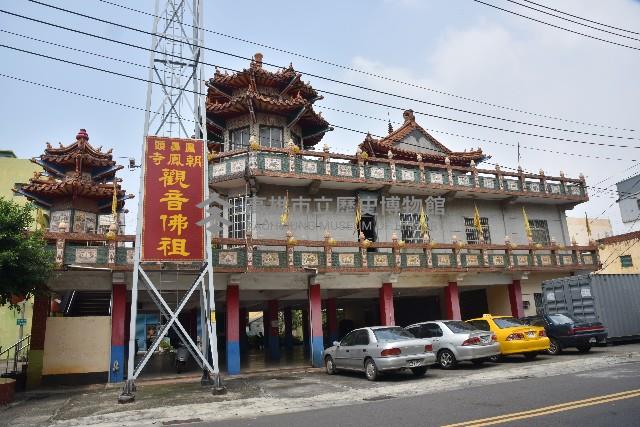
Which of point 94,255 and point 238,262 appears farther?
point 238,262

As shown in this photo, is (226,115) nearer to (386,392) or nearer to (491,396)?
(386,392)

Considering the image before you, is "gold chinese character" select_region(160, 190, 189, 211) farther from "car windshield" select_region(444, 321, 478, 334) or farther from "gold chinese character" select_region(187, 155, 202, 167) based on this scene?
"car windshield" select_region(444, 321, 478, 334)

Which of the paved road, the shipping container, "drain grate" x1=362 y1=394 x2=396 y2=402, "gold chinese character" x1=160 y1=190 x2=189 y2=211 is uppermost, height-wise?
"gold chinese character" x1=160 y1=190 x2=189 y2=211

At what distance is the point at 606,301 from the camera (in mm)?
19656

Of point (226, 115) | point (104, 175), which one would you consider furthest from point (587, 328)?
point (104, 175)

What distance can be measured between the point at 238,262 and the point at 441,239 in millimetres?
11775

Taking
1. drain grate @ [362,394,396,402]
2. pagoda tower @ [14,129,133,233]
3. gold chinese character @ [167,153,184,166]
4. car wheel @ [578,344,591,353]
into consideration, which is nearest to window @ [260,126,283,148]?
pagoda tower @ [14,129,133,233]

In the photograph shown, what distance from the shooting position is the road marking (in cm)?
702

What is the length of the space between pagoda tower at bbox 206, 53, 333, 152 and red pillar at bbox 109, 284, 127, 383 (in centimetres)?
973

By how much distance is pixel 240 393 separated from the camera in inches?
499

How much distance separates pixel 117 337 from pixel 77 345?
4.85ft

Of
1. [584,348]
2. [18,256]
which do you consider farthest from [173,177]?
[584,348]

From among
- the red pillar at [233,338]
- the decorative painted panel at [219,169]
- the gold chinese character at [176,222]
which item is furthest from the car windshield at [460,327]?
the decorative painted panel at [219,169]

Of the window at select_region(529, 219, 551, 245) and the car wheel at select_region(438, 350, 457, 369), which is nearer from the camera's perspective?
the car wheel at select_region(438, 350, 457, 369)
